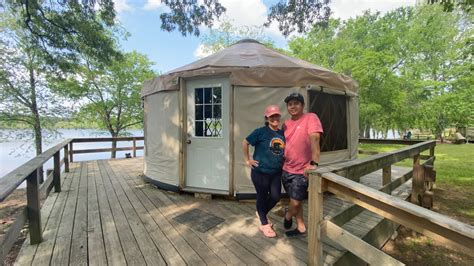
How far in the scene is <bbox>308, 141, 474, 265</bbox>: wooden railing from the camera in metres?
1.08

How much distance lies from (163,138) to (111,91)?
10.6 meters

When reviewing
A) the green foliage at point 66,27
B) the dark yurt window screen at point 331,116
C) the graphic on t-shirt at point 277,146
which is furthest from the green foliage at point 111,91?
the graphic on t-shirt at point 277,146

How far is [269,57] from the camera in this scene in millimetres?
4395

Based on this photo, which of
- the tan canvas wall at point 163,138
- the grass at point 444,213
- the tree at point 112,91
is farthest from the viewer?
the tree at point 112,91

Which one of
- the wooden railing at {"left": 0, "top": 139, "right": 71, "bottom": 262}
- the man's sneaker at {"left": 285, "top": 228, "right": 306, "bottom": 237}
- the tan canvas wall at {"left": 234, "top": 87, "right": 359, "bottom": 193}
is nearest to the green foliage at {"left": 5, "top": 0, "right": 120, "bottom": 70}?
the tan canvas wall at {"left": 234, "top": 87, "right": 359, "bottom": 193}

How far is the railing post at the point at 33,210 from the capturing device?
235 cm

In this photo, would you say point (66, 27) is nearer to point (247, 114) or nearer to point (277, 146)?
point (247, 114)

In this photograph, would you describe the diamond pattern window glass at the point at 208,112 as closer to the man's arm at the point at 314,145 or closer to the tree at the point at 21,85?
the man's arm at the point at 314,145

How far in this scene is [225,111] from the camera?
389 cm

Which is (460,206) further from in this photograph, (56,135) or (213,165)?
(56,135)

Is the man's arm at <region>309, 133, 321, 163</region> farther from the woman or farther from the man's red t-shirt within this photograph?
the woman

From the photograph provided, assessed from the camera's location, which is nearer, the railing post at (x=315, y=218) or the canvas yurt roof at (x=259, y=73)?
the railing post at (x=315, y=218)

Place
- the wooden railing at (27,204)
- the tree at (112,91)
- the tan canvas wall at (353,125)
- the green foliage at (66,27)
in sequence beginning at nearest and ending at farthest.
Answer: the wooden railing at (27,204)
the tan canvas wall at (353,125)
the green foliage at (66,27)
the tree at (112,91)

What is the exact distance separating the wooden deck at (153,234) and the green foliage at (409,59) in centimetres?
1180
